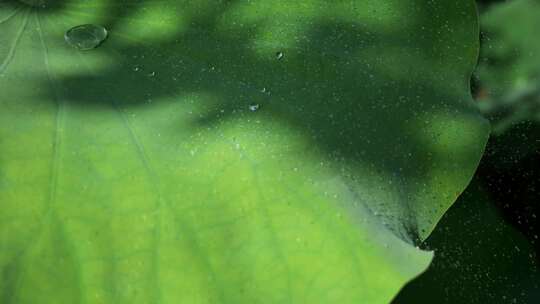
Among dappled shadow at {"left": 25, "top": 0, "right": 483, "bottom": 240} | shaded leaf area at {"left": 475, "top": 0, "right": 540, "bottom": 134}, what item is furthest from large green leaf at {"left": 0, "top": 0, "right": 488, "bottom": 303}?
shaded leaf area at {"left": 475, "top": 0, "right": 540, "bottom": 134}

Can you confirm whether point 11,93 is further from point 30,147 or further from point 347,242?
point 347,242

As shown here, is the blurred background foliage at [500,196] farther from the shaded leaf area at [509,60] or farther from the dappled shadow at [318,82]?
the dappled shadow at [318,82]

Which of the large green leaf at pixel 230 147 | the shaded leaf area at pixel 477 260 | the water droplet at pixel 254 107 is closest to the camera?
the large green leaf at pixel 230 147

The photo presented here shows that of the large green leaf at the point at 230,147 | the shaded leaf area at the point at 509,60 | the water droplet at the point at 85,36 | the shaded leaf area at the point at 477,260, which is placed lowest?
the shaded leaf area at the point at 477,260

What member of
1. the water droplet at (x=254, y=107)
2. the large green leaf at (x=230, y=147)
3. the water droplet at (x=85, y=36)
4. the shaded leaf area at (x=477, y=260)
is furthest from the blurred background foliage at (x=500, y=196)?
the water droplet at (x=85, y=36)

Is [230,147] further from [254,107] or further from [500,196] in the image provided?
[500,196]

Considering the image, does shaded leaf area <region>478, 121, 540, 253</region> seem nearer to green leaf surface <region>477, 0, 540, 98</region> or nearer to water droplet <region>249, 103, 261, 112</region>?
green leaf surface <region>477, 0, 540, 98</region>
